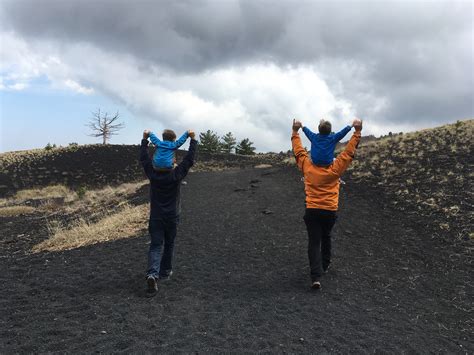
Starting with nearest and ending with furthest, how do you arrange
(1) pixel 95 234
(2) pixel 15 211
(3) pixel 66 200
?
(1) pixel 95 234 → (2) pixel 15 211 → (3) pixel 66 200

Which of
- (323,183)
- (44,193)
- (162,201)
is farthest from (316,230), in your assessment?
(44,193)

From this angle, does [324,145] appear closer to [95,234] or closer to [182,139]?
[182,139]

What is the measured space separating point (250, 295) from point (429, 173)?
11.0 metres

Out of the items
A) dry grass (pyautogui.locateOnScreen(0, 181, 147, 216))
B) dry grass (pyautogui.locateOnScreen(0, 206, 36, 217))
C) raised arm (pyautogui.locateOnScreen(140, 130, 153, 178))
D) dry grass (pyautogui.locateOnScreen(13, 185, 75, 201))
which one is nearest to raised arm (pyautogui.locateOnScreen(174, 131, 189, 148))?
raised arm (pyautogui.locateOnScreen(140, 130, 153, 178))

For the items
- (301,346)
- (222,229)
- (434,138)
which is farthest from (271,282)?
(434,138)

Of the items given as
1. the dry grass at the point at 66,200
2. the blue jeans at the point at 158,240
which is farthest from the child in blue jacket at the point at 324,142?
the dry grass at the point at 66,200

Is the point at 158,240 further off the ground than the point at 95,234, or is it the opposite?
the point at 158,240

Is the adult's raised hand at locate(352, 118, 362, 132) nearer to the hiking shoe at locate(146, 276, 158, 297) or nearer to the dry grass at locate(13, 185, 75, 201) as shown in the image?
the hiking shoe at locate(146, 276, 158, 297)

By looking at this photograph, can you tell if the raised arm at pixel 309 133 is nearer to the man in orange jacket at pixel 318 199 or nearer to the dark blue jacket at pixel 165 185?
the man in orange jacket at pixel 318 199

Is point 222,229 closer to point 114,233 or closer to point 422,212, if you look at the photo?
point 114,233

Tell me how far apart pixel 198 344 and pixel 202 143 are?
147 ft

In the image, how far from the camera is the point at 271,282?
6875 millimetres

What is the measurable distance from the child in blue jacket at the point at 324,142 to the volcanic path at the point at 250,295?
2.05m

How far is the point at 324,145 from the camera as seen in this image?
6.26 meters
